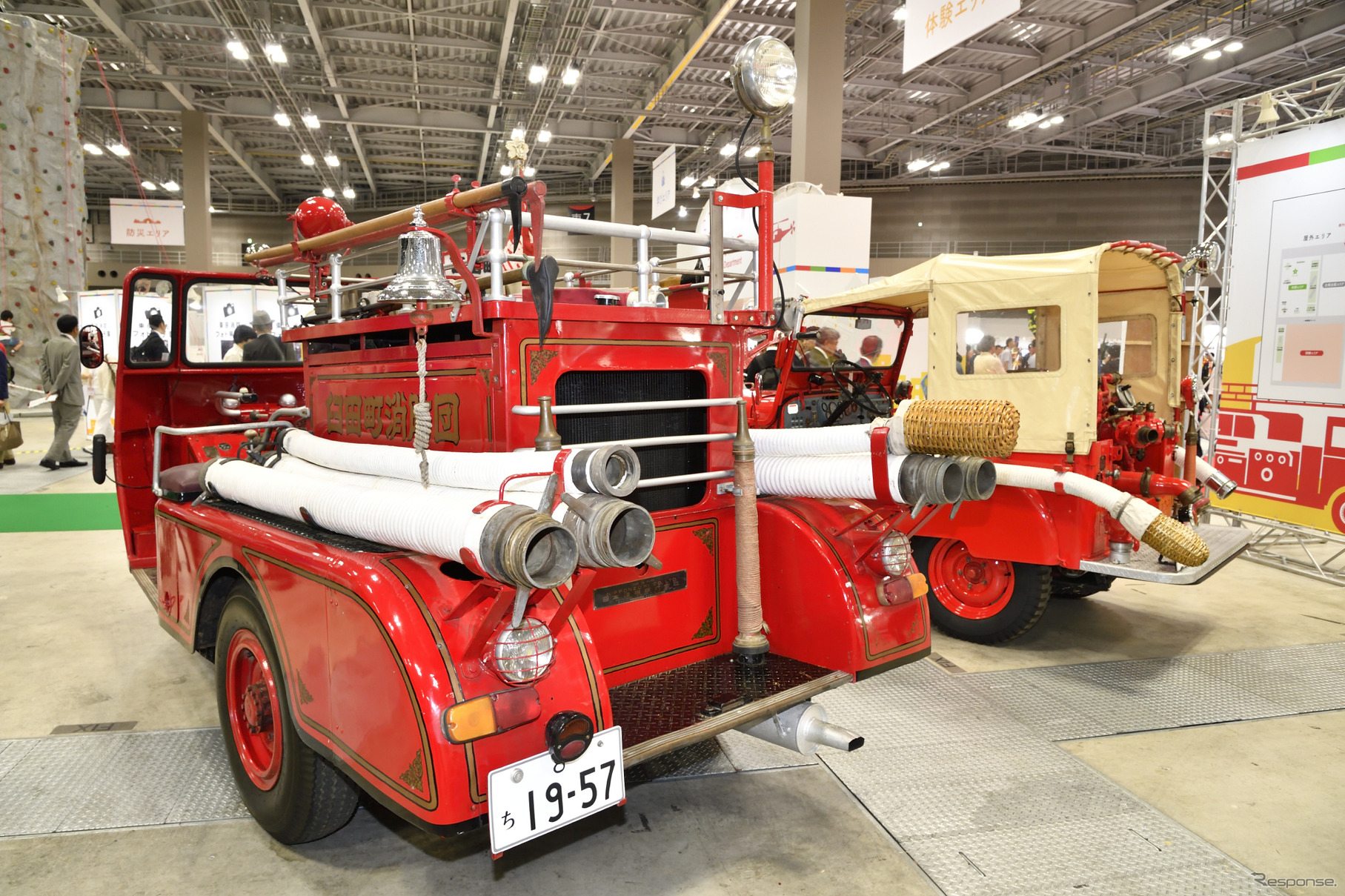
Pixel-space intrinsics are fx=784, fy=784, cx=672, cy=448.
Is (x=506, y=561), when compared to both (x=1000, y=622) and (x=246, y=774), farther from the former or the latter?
(x=1000, y=622)

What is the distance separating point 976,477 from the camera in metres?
2.46

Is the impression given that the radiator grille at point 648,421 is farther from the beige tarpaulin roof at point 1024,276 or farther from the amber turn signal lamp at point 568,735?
the beige tarpaulin roof at point 1024,276

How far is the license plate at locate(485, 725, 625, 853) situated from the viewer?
5.87 ft

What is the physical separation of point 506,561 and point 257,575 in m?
1.27

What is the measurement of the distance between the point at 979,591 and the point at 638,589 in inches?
112

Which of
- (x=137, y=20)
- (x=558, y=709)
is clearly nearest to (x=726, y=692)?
(x=558, y=709)

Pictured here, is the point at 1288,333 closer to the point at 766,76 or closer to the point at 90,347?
the point at 766,76

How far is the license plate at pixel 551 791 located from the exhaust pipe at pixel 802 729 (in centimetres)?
58

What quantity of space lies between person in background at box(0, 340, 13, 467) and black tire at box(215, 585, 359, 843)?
9717mm

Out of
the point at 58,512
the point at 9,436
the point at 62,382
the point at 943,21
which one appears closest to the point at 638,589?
the point at 943,21

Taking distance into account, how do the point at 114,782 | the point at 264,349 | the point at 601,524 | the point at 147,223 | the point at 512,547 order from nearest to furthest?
the point at 512,547
the point at 601,524
the point at 114,782
the point at 264,349
the point at 147,223

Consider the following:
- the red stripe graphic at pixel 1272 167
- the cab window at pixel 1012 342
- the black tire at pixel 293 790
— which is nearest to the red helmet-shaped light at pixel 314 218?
the black tire at pixel 293 790

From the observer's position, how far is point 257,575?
245 cm

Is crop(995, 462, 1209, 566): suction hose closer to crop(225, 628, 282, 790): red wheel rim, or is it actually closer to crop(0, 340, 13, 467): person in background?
crop(225, 628, 282, 790): red wheel rim
